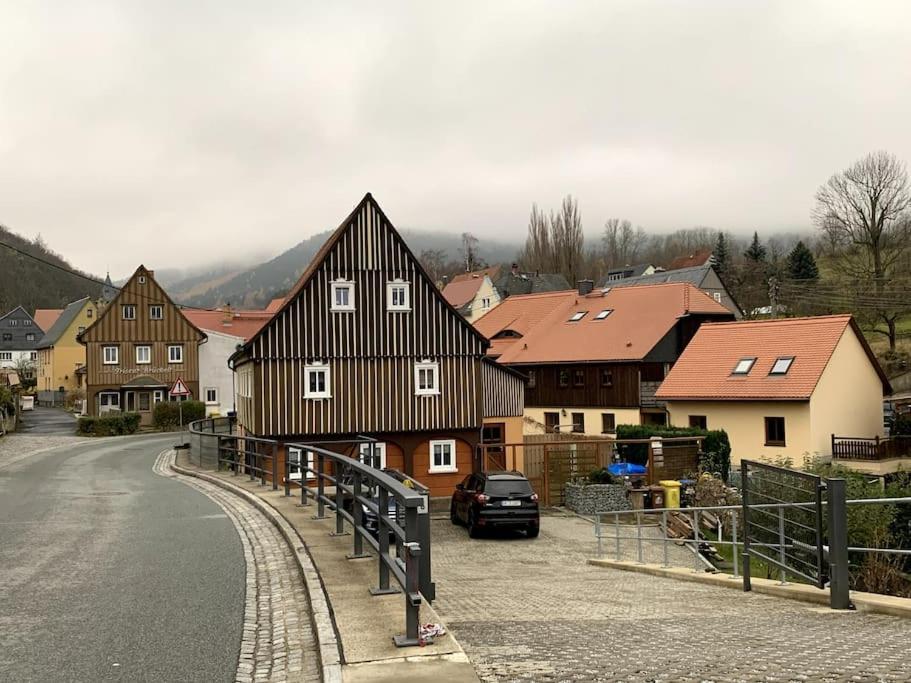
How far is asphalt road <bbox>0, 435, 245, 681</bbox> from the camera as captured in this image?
5.91 m

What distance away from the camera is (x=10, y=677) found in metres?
5.56

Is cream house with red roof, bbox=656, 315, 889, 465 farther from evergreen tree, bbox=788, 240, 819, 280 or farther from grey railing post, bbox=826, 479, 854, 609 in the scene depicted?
evergreen tree, bbox=788, 240, 819, 280

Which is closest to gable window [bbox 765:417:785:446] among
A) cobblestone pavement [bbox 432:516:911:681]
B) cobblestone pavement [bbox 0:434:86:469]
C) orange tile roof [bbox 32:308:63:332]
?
cobblestone pavement [bbox 432:516:911:681]

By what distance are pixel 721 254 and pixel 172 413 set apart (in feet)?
263

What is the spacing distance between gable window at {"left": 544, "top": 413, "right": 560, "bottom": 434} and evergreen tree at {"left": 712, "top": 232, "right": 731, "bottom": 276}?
60.9 meters

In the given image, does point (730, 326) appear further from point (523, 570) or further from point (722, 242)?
point (722, 242)

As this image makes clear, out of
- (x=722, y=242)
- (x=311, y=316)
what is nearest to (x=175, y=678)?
(x=311, y=316)

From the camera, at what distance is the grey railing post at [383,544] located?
23.1 ft

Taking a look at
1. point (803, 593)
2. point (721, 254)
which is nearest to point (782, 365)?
point (803, 593)

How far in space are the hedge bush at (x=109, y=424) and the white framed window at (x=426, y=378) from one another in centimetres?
2438

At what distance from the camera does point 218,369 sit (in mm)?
57188

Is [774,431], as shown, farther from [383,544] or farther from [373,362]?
[383,544]

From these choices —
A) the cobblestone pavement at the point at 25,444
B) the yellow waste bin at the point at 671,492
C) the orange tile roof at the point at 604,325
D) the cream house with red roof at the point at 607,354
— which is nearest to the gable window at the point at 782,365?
the cream house with red roof at the point at 607,354

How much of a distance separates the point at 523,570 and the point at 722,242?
104248 millimetres
